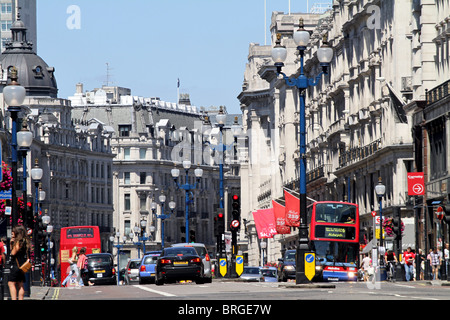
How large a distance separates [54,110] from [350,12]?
7065 cm

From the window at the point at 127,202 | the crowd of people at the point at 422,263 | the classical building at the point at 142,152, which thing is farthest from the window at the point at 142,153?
the crowd of people at the point at 422,263

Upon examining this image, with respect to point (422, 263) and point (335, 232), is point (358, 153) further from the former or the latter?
point (422, 263)

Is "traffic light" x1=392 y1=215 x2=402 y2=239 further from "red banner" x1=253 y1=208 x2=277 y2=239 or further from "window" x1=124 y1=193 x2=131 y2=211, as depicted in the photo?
"window" x1=124 y1=193 x2=131 y2=211

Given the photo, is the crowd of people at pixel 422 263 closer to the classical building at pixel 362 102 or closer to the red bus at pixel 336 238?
the red bus at pixel 336 238

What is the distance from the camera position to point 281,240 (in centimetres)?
11450

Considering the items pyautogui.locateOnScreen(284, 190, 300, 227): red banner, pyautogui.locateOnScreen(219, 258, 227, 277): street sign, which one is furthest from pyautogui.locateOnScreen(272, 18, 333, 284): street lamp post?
pyautogui.locateOnScreen(284, 190, 300, 227): red banner

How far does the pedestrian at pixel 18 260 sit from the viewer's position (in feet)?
96.3

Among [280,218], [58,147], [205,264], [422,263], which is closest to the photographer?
[205,264]

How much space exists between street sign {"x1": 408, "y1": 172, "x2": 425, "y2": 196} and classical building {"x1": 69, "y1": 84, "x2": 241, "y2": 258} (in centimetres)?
10844

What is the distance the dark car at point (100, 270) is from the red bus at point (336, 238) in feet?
34.6

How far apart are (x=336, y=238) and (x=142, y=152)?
118569 mm

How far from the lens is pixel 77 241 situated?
93.2 meters

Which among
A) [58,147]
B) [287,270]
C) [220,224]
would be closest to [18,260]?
[220,224]
